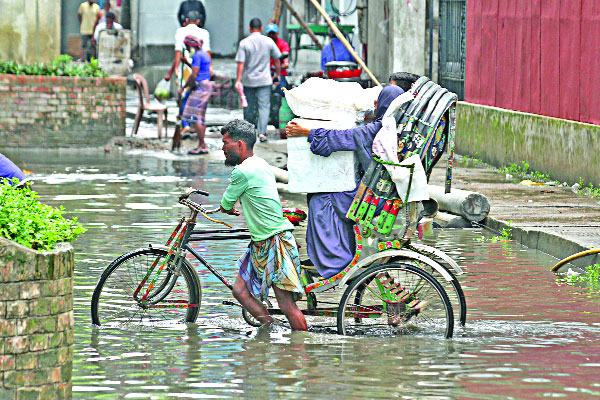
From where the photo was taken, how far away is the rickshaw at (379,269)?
8.35m

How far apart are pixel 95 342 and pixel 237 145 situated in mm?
1520

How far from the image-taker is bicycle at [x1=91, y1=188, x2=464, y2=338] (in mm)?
8328

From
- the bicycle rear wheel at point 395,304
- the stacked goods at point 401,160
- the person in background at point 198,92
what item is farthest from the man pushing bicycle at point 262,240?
the person in background at point 198,92

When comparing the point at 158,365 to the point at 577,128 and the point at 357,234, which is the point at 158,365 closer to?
the point at 357,234

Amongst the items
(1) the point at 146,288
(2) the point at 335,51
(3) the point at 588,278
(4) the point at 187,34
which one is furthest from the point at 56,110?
(1) the point at 146,288

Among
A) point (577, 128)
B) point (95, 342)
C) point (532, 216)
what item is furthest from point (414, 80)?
point (577, 128)

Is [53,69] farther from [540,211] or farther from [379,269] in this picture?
[379,269]

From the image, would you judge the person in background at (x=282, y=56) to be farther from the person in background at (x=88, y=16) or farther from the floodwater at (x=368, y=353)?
the floodwater at (x=368, y=353)

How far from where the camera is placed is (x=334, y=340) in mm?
8422

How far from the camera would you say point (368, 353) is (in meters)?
8.04

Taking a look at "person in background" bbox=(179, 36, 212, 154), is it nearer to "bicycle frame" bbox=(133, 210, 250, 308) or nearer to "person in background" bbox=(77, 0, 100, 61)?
"bicycle frame" bbox=(133, 210, 250, 308)

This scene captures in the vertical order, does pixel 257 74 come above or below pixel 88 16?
below

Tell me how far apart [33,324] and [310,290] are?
2.37 meters

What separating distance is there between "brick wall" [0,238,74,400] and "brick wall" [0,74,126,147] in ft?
52.1
